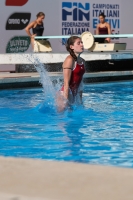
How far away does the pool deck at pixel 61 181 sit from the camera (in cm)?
381

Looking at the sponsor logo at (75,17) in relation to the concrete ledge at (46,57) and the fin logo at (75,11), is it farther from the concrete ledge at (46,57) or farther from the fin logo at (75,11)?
the concrete ledge at (46,57)

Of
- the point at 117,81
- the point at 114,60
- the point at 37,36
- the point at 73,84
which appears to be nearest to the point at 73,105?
the point at 73,84

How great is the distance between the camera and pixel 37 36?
18969 millimetres

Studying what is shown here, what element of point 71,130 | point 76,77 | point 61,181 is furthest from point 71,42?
point 61,181

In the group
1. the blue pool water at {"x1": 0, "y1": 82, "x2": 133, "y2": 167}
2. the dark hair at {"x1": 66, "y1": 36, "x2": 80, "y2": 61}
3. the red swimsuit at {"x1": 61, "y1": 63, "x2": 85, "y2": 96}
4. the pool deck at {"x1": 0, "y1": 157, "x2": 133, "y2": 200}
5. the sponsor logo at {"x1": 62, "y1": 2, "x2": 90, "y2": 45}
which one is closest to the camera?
Answer: the pool deck at {"x1": 0, "y1": 157, "x2": 133, "y2": 200}

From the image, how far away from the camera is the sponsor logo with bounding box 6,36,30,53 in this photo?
66.2 ft

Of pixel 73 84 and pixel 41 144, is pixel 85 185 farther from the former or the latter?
pixel 73 84

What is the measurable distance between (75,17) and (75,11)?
0.76 feet

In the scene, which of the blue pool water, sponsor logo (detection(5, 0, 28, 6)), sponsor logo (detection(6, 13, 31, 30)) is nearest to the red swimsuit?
the blue pool water

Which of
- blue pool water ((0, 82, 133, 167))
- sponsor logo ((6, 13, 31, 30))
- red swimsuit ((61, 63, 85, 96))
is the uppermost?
sponsor logo ((6, 13, 31, 30))

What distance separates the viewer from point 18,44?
66.9 ft

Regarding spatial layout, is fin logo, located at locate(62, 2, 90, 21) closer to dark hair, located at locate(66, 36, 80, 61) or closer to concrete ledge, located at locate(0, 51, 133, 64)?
concrete ledge, located at locate(0, 51, 133, 64)

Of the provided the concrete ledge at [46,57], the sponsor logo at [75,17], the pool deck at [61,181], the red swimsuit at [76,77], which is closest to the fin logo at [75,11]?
the sponsor logo at [75,17]

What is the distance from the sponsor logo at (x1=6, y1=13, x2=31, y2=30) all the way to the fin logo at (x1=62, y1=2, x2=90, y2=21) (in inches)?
66.0
